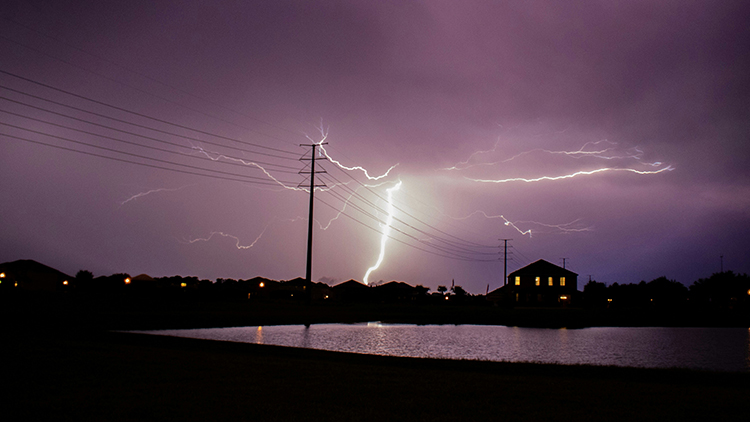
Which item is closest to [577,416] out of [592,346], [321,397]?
[321,397]

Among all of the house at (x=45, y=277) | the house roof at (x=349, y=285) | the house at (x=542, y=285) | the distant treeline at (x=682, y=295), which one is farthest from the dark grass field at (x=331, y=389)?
the house roof at (x=349, y=285)

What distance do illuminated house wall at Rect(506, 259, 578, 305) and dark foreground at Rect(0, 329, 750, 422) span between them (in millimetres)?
72105

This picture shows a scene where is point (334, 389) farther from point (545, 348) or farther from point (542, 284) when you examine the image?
point (542, 284)

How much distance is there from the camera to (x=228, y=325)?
89.5 ft

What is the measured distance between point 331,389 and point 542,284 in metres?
80.3

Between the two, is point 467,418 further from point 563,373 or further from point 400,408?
point 563,373

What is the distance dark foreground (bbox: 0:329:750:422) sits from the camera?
6719 millimetres

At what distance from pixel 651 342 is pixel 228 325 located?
20.8 meters

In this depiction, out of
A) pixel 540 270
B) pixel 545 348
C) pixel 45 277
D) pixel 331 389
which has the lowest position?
pixel 545 348

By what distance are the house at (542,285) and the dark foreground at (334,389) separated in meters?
71.0

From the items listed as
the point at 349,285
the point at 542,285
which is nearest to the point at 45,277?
the point at 349,285

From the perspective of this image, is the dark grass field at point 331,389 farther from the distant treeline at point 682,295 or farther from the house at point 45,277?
the house at point 45,277

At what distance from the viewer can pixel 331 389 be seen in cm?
832

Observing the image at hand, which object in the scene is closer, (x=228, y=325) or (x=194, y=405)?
(x=194, y=405)
